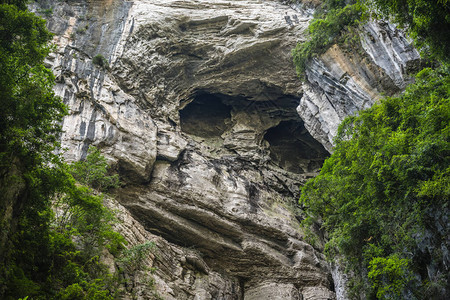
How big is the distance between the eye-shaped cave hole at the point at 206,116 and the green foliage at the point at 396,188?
15.3 metres

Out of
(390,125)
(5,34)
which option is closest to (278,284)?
(390,125)

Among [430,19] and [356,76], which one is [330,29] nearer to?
[356,76]

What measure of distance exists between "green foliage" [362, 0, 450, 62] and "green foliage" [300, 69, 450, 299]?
1.30m

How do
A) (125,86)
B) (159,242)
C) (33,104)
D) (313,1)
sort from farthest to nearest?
(313,1) < (125,86) < (159,242) < (33,104)

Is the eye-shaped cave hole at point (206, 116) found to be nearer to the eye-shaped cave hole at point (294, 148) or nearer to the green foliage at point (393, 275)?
the eye-shaped cave hole at point (294, 148)

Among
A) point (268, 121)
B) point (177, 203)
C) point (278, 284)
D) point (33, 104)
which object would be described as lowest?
point (278, 284)

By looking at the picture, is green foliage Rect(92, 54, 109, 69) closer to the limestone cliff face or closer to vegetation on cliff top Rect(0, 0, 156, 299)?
the limestone cliff face

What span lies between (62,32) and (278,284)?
65.8ft

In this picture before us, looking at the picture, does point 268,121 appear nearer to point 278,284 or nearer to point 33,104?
point 278,284

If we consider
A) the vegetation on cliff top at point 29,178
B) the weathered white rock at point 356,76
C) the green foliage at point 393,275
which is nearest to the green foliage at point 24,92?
the vegetation on cliff top at point 29,178

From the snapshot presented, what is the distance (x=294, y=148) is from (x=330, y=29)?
1126 centimetres

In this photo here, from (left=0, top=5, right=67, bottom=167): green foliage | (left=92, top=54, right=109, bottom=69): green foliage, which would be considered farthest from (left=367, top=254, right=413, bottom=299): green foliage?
(left=92, top=54, right=109, bottom=69): green foliage

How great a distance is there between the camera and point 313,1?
2584cm

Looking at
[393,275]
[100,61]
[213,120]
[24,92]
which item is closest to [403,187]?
[393,275]
